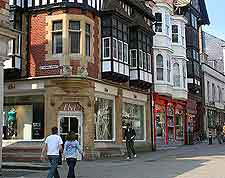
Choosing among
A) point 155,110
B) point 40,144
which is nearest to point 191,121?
point 155,110

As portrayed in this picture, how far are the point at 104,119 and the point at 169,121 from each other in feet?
37.4

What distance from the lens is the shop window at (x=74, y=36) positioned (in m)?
22.6

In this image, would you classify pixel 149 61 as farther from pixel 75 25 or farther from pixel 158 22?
pixel 75 25

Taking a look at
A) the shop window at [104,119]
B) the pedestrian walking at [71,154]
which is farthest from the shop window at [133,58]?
the pedestrian walking at [71,154]

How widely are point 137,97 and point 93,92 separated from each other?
6300 millimetres

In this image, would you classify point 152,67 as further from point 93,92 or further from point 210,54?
point 210,54

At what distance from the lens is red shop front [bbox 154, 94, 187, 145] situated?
32750mm

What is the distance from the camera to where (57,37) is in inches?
895

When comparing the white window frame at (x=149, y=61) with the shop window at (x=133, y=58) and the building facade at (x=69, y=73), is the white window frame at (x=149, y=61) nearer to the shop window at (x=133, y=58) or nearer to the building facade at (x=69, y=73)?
the shop window at (x=133, y=58)

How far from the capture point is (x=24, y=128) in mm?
23531

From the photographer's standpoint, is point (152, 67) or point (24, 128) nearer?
point (24, 128)

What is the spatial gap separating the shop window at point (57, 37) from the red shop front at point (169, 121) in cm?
1127

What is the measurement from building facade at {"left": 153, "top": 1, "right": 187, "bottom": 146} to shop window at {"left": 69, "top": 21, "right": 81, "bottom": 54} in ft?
33.4

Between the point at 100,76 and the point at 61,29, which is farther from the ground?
the point at 61,29
